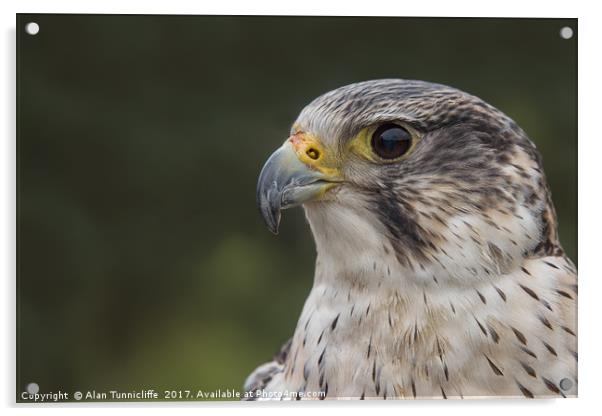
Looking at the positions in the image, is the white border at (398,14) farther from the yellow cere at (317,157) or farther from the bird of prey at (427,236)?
the yellow cere at (317,157)

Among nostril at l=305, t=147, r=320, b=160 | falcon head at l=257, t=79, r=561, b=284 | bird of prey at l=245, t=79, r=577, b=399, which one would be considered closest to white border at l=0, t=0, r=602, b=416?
bird of prey at l=245, t=79, r=577, b=399

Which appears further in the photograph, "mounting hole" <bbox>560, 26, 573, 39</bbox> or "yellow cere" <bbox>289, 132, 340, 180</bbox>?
"mounting hole" <bbox>560, 26, 573, 39</bbox>

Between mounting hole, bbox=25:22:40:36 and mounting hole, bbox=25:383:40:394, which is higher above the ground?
mounting hole, bbox=25:22:40:36

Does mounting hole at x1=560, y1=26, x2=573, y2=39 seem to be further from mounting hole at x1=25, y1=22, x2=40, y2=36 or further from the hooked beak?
mounting hole at x1=25, y1=22, x2=40, y2=36

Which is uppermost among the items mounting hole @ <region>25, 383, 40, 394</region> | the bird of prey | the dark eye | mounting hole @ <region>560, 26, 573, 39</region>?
mounting hole @ <region>560, 26, 573, 39</region>

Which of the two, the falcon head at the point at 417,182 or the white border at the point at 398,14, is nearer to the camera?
the falcon head at the point at 417,182

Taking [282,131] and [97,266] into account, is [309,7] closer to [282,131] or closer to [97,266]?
[282,131]

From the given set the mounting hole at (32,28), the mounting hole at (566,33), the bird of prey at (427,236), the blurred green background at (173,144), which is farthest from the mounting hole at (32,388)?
the mounting hole at (566,33)
